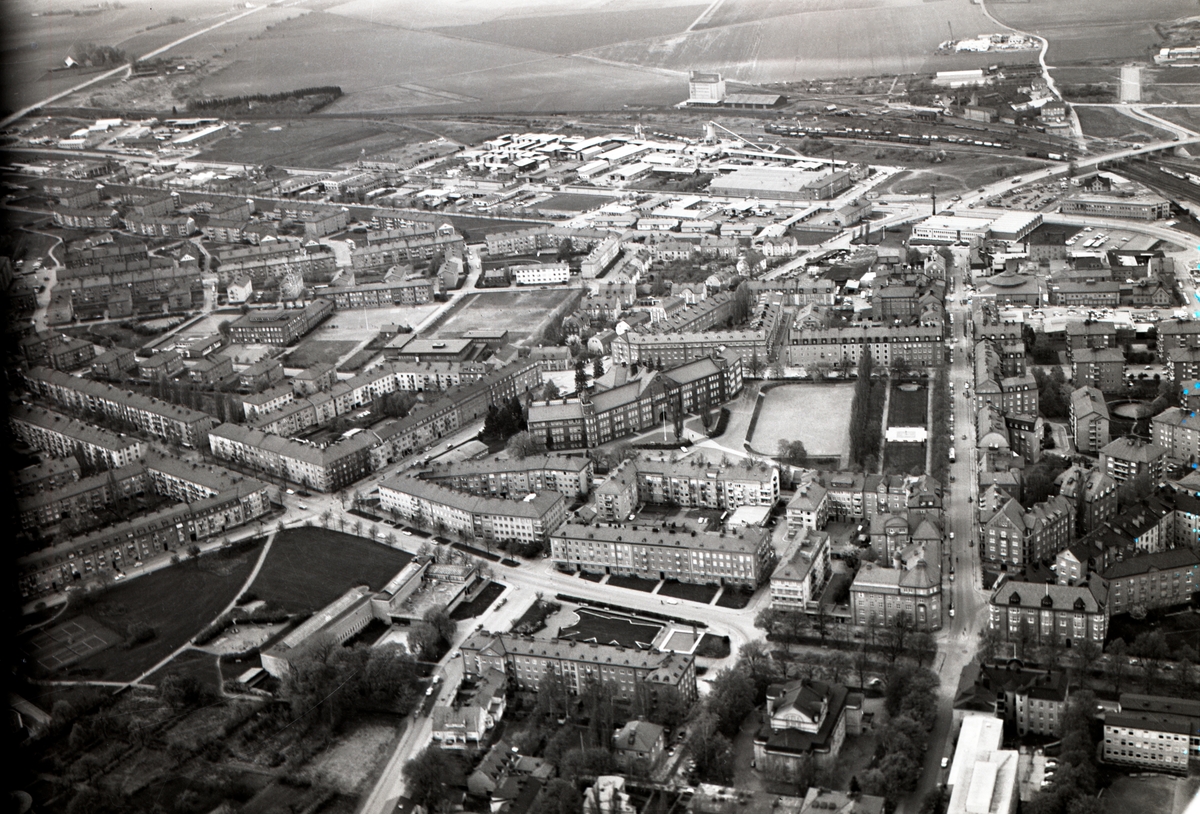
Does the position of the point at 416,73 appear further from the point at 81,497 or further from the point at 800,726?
the point at 800,726

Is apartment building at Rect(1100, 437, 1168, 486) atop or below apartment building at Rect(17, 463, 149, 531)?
atop

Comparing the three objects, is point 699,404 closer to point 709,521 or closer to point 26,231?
point 709,521

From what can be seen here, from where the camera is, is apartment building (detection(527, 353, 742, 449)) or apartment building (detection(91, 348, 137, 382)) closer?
apartment building (detection(527, 353, 742, 449))

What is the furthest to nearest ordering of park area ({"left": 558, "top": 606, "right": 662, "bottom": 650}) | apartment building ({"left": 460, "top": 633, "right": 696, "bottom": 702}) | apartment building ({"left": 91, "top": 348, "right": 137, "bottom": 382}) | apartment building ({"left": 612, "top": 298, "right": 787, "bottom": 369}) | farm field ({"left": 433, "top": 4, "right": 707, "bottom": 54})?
farm field ({"left": 433, "top": 4, "right": 707, "bottom": 54}) < apartment building ({"left": 91, "top": 348, "right": 137, "bottom": 382}) < apartment building ({"left": 612, "top": 298, "right": 787, "bottom": 369}) < park area ({"left": 558, "top": 606, "right": 662, "bottom": 650}) < apartment building ({"left": 460, "top": 633, "right": 696, "bottom": 702})

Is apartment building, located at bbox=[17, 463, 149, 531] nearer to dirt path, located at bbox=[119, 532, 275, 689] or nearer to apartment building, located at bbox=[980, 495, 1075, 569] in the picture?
dirt path, located at bbox=[119, 532, 275, 689]

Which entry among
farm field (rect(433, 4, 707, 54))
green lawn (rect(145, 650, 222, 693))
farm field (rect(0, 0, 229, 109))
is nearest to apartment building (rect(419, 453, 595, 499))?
green lawn (rect(145, 650, 222, 693))

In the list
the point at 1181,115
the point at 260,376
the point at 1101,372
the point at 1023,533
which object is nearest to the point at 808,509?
the point at 1023,533
